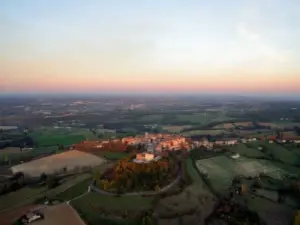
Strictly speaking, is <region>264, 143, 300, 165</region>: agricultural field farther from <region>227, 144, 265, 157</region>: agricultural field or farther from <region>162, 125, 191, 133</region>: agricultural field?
<region>162, 125, 191, 133</region>: agricultural field

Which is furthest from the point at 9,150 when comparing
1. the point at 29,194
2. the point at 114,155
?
the point at 29,194

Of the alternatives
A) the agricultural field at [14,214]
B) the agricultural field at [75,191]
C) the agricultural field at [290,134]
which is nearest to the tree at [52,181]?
the agricultural field at [75,191]

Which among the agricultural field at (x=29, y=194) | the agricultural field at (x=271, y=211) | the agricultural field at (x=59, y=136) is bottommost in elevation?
the agricultural field at (x=59, y=136)

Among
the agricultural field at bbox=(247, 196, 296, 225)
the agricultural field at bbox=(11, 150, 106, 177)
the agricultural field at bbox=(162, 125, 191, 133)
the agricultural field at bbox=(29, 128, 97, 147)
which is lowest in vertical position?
the agricultural field at bbox=(162, 125, 191, 133)

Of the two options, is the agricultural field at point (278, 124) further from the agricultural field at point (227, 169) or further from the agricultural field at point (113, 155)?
the agricultural field at point (113, 155)

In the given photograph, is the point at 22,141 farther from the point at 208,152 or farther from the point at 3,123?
the point at 208,152

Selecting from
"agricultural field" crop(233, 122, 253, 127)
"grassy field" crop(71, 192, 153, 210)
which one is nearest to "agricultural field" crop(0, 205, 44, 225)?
"grassy field" crop(71, 192, 153, 210)

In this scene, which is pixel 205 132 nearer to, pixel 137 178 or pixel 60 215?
pixel 137 178

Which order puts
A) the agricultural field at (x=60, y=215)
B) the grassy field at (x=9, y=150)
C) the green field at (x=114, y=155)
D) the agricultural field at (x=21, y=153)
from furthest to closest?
1. the grassy field at (x=9, y=150)
2. the green field at (x=114, y=155)
3. the agricultural field at (x=21, y=153)
4. the agricultural field at (x=60, y=215)
